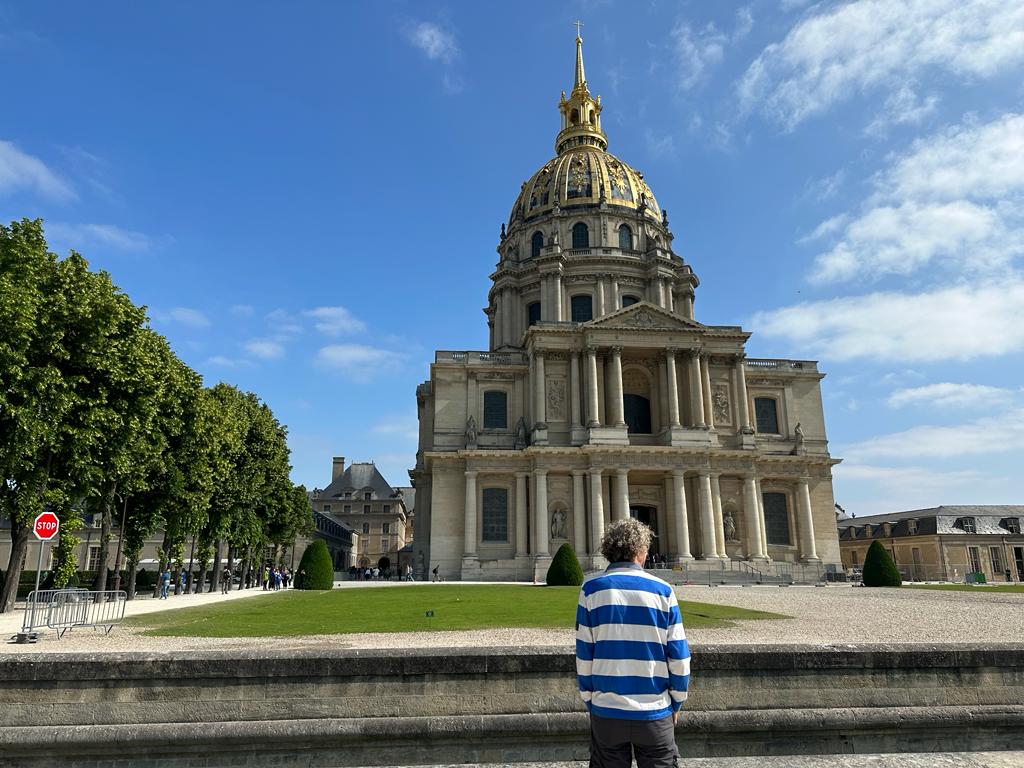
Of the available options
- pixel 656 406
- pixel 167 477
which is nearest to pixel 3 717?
pixel 167 477

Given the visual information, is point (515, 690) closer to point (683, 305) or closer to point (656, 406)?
point (656, 406)

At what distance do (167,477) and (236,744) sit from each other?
23025 mm

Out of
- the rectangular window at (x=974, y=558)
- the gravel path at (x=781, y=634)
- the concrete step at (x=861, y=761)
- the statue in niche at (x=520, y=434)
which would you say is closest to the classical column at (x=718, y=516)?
the statue in niche at (x=520, y=434)

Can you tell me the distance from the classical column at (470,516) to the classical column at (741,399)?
18256 millimetres

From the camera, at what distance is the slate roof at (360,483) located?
91.4 m

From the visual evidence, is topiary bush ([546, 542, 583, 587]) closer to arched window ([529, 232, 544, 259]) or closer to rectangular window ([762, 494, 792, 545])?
rectangular window ([762, 494, 792, 545])

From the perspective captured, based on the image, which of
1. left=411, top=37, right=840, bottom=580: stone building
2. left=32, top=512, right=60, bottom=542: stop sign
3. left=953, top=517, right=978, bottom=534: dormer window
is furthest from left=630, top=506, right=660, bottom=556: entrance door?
left=32, top=512, right=60, bottom=542: stop sign

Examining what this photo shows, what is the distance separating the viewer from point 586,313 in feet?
191

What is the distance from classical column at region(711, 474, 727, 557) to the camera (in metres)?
44.9

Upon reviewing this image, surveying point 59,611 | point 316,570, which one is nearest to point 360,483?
point 316,570

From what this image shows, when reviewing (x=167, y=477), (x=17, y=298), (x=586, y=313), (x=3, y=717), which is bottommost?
(x=3, y=717)

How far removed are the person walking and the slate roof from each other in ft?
293

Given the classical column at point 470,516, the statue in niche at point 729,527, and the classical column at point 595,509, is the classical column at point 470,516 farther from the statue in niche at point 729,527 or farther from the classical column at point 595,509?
the statue in niche at point 729,527

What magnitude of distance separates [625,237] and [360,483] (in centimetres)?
4945
